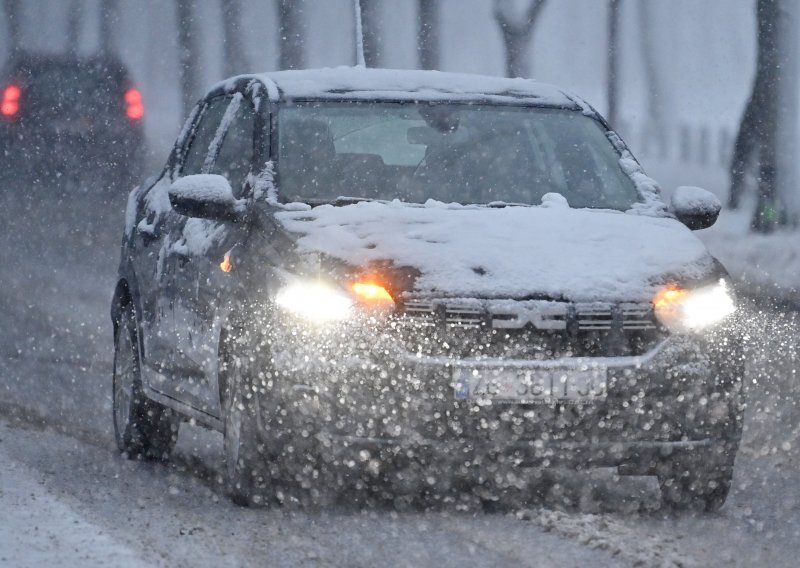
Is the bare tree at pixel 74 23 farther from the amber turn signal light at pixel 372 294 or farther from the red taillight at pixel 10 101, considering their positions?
the amber turn signal light at pixel 372 294

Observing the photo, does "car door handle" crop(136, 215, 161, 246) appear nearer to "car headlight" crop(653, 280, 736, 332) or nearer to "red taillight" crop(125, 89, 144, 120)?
"car headlight" crop(653, 280, 736, 332)

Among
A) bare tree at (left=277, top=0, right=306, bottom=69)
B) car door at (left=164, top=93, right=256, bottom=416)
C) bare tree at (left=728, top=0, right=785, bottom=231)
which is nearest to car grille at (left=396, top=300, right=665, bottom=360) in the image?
car door at (left=164, top=93, right=256, bottom=416)

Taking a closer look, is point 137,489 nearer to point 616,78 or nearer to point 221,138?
point 221,138

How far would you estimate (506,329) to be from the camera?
5.80m

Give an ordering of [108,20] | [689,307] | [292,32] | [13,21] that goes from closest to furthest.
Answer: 1. [689,307]
2. [292,32]
3. [13,21]
4. [108,20]

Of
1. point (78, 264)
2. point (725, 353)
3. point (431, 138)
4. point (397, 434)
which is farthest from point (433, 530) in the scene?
point (78, 264)

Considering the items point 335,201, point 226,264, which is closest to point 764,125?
point 335,201

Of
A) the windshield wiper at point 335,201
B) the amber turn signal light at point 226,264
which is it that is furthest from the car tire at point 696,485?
the amber turn signal light at point 226,264

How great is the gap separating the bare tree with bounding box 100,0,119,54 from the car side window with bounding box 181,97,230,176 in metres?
45.9

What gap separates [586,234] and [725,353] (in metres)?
0.62

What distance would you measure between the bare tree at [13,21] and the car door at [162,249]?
46.6m

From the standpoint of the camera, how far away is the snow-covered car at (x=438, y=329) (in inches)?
227

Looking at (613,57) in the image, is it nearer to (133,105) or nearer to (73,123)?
(133,105)

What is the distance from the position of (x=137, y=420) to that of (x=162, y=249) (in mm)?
685
